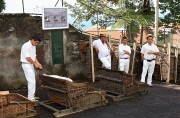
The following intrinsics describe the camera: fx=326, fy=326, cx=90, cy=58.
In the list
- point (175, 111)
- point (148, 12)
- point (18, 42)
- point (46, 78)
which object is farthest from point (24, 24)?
point (148, 12)

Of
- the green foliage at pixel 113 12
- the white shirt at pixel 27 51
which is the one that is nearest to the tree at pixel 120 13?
the green foliage at pixel 113 12

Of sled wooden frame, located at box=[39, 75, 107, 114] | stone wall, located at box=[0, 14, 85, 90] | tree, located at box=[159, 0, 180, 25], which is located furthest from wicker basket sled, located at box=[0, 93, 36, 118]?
tree, located at box=[159, 0, 180, 25]

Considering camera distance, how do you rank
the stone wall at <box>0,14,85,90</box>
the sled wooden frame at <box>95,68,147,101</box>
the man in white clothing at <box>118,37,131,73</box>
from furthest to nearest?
the man in white clothing at <box>118,37,131,73</box>
the stone wall at <box>0,14,85,90</box>
the sled wooden frame at <box>95,68,147,101</box>

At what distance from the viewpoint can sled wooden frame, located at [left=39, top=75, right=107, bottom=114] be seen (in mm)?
8637

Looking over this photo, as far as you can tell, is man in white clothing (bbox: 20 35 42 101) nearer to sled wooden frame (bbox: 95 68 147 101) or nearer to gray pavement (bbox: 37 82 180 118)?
gray pavement (bbox: 37 82 180 118)

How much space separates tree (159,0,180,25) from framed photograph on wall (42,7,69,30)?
8.10 metres

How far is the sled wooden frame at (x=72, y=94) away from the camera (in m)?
8.64

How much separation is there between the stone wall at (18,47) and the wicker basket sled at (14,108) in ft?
10.9

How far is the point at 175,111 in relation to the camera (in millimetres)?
8883

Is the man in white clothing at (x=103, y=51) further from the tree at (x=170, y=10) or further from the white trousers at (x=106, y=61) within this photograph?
the tree at (x=170, y=10)

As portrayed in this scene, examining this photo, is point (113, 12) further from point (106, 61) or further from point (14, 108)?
point (14, 108)

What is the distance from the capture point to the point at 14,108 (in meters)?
8.05

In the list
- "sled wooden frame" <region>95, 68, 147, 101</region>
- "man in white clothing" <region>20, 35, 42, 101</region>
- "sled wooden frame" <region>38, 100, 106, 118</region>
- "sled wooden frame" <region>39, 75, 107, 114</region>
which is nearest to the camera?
"sled wooden frame" <region>38, 100, 106, 118</region>

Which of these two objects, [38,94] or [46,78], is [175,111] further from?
[38,94]
